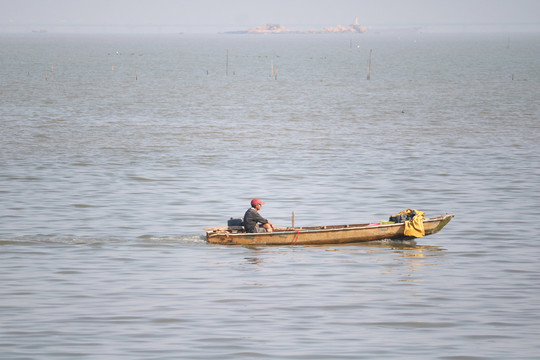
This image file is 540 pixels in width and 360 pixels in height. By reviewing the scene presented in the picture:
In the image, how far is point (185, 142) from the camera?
4703 cm

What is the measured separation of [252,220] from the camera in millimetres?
24344

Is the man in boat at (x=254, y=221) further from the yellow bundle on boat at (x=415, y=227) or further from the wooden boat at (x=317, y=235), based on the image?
the yellow bundle on boat at (x=415, y=227)

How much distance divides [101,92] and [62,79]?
20479 millimetres

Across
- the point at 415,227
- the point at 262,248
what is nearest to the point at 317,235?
the point at 262,248

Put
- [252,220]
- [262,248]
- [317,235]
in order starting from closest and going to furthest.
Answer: [317,235] → [252,220] → [262,248]

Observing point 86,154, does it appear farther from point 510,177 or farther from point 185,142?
point 510,177

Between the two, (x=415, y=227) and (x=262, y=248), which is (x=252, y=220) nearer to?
(x=262, y=248)

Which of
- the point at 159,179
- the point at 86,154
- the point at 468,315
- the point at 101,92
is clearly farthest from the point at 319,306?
the point at 101,92

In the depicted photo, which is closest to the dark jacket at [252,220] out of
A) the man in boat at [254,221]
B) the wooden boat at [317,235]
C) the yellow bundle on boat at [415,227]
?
the man in boat at [254,221]

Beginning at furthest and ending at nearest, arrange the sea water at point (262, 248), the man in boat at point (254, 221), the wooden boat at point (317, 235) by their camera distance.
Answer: the man in boat at point (254, 221) < the wooden boat at point (317, 235) < the sea water at point (262, 248)

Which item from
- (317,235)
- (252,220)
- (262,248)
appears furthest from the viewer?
(262,248)

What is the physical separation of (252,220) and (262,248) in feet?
2.87

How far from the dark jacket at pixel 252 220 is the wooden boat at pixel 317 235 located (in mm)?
256

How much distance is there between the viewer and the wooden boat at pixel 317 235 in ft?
79.3
